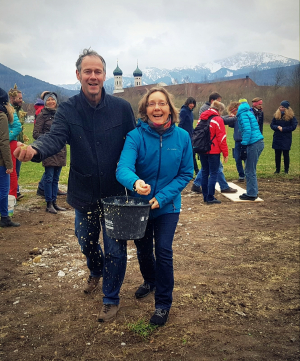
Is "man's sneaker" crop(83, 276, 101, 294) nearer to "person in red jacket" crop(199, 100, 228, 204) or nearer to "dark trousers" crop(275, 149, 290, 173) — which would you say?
"person in red jacket" crop(199, 100, 228, 204)

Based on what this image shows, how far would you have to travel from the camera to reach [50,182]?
6777 mm

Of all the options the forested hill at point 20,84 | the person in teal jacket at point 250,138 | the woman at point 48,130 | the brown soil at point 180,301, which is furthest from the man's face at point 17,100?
the person in teal jacket at point 250,138

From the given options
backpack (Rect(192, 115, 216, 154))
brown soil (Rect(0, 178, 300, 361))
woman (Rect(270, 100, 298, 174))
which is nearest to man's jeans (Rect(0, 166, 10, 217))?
brown soil (Rect(0, 178, 300, 361))

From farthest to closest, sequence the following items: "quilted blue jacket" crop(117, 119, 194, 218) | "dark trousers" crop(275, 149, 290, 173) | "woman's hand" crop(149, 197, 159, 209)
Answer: "dark trousers" crop(275, 149, 290, 173)
"quilted blue jacket" crop(117, 119, 194, 218)
"woman's hand" crop(149, 197, 159, 209)

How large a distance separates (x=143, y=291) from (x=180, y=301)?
404mm

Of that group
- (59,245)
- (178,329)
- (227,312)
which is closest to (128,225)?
(178,329)

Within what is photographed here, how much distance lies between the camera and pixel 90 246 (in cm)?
344

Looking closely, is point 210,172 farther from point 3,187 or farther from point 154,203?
point 154,203

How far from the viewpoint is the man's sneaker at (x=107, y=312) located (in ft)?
10.2

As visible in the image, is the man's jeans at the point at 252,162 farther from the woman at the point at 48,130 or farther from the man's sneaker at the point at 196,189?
the woman at the point at 48,130

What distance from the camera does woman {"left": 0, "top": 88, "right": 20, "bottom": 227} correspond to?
18.3 ft

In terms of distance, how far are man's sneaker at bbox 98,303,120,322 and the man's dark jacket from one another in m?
0.92

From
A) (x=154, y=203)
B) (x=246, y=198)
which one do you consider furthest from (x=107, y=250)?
(x=246, y=198)

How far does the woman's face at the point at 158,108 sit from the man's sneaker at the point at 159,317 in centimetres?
170
